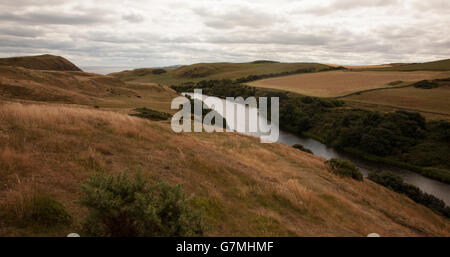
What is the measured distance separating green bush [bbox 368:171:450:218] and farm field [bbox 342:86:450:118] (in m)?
36.0

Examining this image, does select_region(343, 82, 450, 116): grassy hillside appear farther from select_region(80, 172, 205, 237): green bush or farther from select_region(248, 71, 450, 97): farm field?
select_region(80, 172, 205, 237): green bush

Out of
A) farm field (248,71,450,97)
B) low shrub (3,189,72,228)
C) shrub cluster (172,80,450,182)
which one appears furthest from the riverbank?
low shrub (3,189,72,228)

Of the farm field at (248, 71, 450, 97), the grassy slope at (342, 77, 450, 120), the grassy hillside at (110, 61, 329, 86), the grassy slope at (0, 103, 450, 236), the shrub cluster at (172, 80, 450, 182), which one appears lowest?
the shrub cluster at (172, 80, 450, 182)

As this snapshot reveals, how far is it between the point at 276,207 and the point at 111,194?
6226mm

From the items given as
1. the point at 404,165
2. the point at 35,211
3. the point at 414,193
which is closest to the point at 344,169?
the point at 414,193

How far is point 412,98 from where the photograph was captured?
2472 inches

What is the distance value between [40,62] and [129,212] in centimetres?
9056

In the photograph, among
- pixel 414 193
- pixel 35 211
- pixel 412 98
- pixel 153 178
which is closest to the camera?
pixel 35 211

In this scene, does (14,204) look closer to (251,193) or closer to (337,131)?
(251,193)

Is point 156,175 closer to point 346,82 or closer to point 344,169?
point 344,169

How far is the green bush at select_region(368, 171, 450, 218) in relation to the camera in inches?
885

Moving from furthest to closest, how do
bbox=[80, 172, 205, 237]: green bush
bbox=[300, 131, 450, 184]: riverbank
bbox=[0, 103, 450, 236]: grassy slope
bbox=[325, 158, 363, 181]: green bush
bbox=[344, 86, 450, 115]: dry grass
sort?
bbox=[344, 86, 450, 115]: dry grass < bbox=[300, 131, 450, 184]: riverbank < bbox=[325, 158, 363, 181]: green bush < bbox=[0, 103, 450, 236]: grassy slope < bbox=[80, 172, 205, 237]: green bush

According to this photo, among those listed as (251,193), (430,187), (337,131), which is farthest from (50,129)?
(337,131)

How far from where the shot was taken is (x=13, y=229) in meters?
4.65
